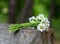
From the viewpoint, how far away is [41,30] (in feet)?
6.33

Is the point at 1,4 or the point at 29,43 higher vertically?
the point at 1,4

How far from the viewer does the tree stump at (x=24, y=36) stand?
1.90 meters

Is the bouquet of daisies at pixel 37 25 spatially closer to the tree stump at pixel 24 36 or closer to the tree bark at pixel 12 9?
the tree stump at pixel 24 36

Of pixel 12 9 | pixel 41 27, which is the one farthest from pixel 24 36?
pixel 12 9

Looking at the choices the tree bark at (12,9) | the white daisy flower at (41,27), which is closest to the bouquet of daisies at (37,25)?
the white daisy flower at (41,27)

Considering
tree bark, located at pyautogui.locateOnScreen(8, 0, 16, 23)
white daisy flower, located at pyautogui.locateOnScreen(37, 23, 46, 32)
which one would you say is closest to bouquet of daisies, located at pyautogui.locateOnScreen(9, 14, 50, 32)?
white daisy flower, located at pyautogui.locateOnScreen(37, 23, 46, 32)

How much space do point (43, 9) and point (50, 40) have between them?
17.8ft

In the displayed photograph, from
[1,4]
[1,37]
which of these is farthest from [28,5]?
[1,37]

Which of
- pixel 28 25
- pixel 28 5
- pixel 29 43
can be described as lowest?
pixel 29 43

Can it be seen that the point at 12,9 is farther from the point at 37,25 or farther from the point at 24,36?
the point at 24,36

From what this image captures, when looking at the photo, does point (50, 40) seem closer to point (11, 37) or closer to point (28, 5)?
point (11, 37)

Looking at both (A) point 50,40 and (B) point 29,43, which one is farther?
(A) point 50,40

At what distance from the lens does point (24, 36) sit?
190cm

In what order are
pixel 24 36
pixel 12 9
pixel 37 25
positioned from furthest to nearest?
pixel 12 9 → pixel 37 25 → pixel 24 36
